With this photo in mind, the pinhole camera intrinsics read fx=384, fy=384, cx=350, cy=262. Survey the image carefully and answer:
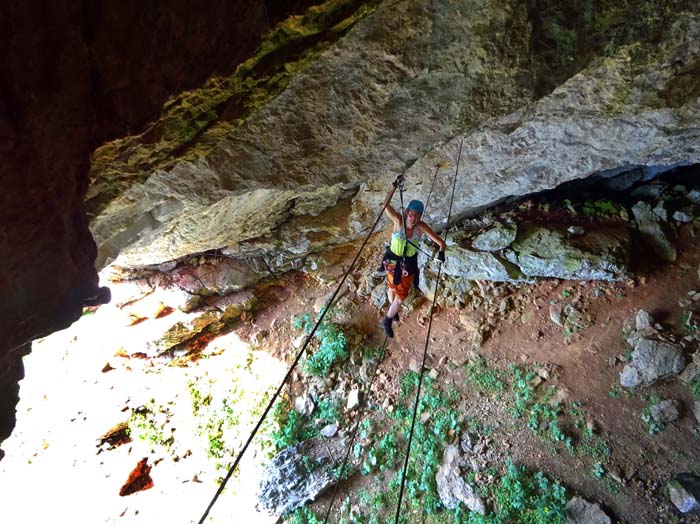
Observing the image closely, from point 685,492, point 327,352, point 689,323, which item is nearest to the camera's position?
point 685,492

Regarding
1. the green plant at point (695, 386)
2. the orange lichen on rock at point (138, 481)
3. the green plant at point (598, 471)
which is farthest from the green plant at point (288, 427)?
the green plant at point (695, 386)

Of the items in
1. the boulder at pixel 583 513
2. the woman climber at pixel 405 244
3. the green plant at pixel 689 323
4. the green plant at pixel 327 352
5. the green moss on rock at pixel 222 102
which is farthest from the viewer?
the green plant at pixel 327 352

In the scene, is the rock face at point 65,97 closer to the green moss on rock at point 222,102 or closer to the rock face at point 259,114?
the rock face at point 259,114

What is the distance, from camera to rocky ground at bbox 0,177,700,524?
546cm

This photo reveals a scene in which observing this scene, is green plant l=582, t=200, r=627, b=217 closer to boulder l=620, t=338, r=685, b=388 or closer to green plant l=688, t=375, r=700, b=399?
boulder l=620, t=338, r=685, b=388

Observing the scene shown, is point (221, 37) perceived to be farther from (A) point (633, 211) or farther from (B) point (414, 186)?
(A) point (633, 211)

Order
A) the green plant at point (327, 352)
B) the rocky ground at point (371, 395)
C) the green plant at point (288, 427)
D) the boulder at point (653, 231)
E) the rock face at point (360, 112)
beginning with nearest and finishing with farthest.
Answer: the rock face at point (360, 112), the rocky ground at point (371, 395), the boulder at point (653, 231), the green plant at point (288, 427), the green plant at point (327, 352)

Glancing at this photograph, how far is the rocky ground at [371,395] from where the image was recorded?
17.9ft

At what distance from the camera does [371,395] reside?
291 inches

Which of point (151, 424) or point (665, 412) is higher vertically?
point (665, 412)

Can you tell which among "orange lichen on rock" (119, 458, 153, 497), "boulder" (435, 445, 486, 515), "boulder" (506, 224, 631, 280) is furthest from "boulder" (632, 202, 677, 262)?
"orange lichen on rock" (119, 458, 153, 497)

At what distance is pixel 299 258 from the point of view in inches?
356

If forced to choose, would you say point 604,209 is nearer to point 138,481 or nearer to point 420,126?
point 420,126

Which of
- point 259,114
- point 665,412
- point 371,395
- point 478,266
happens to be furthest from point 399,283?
point 665,412
